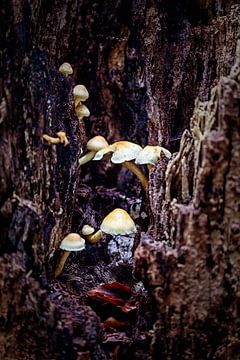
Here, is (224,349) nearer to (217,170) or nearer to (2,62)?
(217,170)

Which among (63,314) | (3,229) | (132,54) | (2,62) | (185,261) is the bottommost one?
(63,314)

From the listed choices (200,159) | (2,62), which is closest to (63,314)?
(200,159)

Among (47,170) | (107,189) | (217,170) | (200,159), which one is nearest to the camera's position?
(217,170)

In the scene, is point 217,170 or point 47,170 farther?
point 47,170

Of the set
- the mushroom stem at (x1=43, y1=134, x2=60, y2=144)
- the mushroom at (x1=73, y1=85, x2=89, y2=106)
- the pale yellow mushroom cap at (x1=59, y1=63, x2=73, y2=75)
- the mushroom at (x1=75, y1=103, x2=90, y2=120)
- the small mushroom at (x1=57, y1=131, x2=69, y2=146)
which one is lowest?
the mushroom stem at (x1=43, y1=134, x2=60, y2=144)

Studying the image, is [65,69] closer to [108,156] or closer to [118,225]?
[108,156]

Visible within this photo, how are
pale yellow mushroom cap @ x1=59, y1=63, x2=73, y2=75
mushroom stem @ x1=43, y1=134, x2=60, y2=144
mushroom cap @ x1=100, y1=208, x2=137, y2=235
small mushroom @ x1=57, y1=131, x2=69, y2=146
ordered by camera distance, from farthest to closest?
1. pale yellow mushroom cap @ x1=59, y1=63, x2=73, y2=75
2. mushroom cap @ x1=100, y1=208, x2=137, y2=235
3. small mushroom @ x1=57, y1=131, x2=69, y2=146
4. mushroom stem @ x1=43, y1=134, x2=60, y2=144

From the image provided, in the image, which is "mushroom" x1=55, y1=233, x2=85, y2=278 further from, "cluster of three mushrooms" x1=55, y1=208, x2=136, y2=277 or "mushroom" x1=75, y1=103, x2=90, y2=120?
"mushroom" x1=75, y1=103, x2=90, y2=120

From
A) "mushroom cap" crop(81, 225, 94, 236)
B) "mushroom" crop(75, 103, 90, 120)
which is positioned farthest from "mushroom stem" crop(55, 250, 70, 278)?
"mushroom" crop(75, 103, 90, 120)
